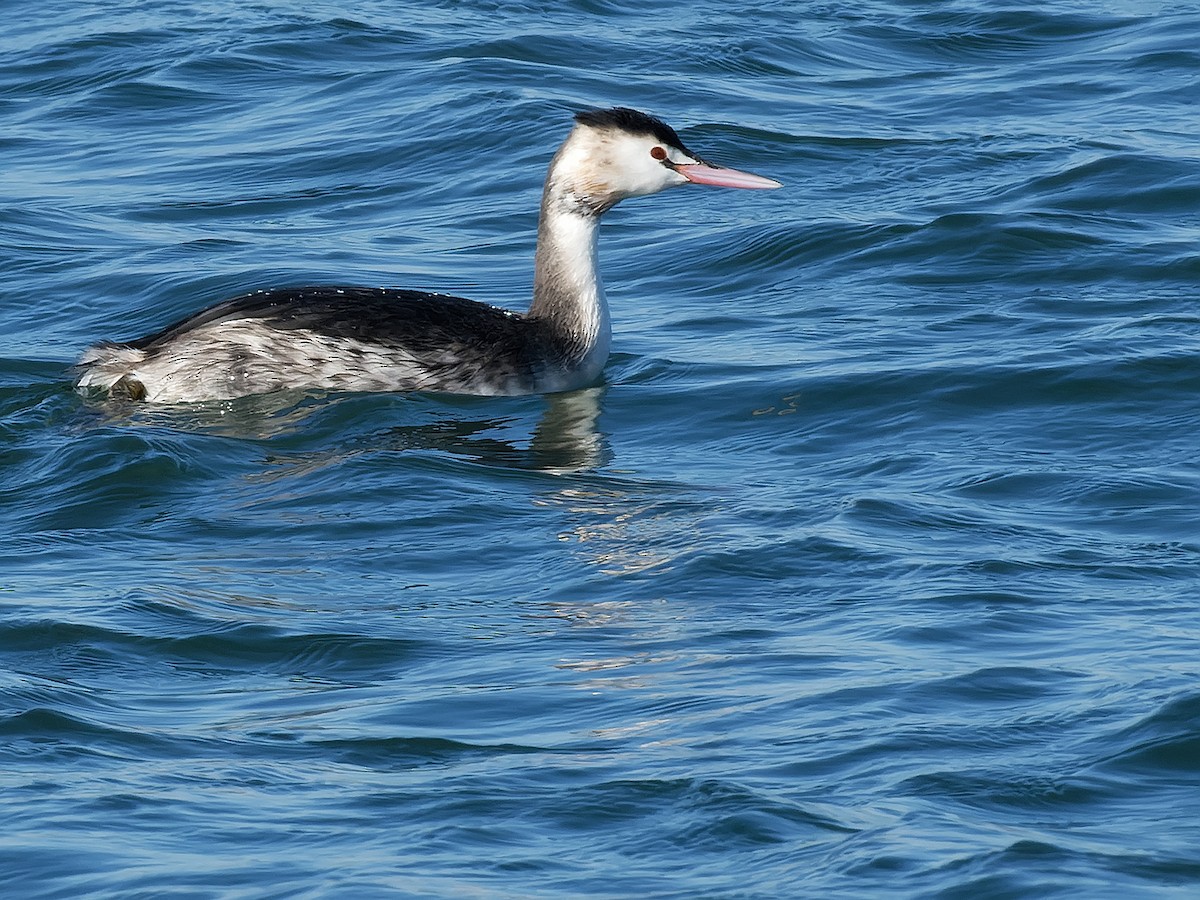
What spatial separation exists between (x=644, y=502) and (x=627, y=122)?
2.55 meters

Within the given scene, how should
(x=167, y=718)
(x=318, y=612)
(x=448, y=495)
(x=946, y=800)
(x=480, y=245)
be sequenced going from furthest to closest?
(x=480, y=245) < (x=448, y=495) < (x=318, y=612) < (x=167, y=718) < (x=946, y=800)

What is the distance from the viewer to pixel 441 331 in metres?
9.99

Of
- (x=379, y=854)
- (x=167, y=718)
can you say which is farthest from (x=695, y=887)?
(x=167, y=718)

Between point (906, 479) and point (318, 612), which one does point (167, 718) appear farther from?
point (906, 479)

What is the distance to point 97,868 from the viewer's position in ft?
17.6

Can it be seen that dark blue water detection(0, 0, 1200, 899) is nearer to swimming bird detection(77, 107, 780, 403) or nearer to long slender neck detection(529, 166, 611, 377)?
swimming bird detection(77, 107, 780, 403)

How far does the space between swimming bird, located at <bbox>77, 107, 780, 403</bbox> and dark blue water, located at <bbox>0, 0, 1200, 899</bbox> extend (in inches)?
5.5

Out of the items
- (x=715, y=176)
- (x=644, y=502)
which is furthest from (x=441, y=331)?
(x=644, y=502)

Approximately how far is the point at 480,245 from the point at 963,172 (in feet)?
9.44

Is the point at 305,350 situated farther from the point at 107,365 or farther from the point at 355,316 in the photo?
the point at 107,365

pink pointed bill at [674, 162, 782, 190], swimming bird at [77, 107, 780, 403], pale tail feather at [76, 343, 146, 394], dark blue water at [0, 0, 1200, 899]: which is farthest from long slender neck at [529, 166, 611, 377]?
pale tail feather at [76, 343, 146, 394]

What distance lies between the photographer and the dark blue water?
5598 millimetres

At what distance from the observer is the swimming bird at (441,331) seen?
31.9 ft

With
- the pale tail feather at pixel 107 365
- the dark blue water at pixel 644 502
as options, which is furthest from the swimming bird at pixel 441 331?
the dark blue water at pixel 644 502
